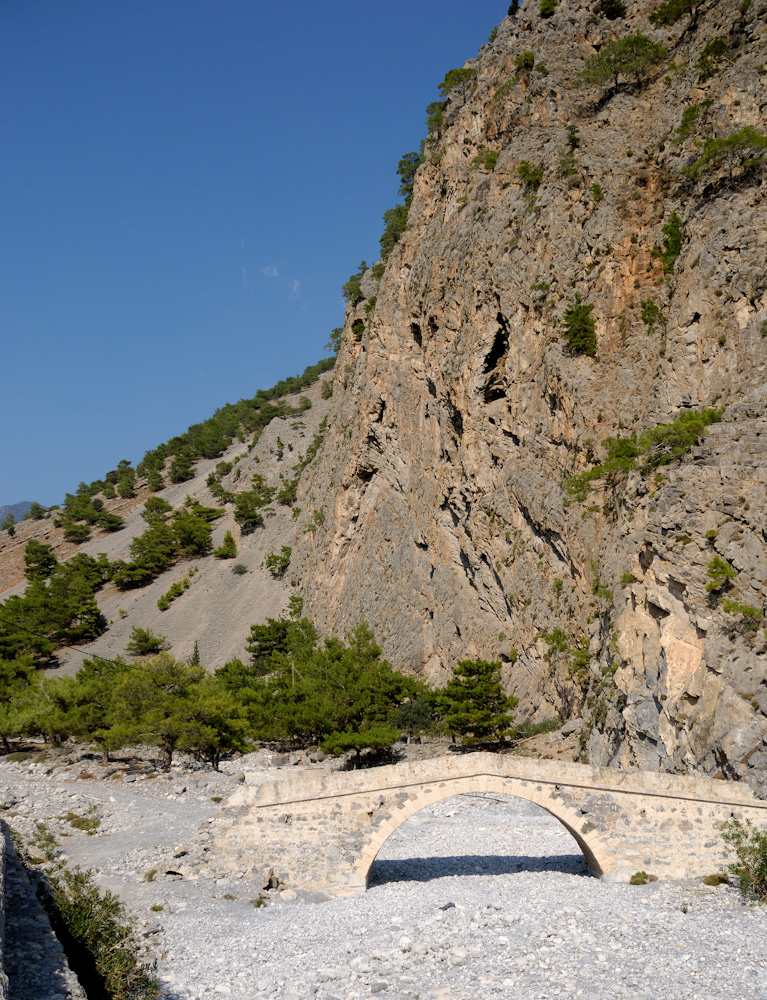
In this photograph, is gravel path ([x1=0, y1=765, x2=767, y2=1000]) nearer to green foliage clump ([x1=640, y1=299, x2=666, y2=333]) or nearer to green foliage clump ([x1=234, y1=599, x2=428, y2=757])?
green foliage clump ([x1=234, y1=599, x2=428, y2=757])

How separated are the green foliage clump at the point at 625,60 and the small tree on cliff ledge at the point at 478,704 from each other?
27.0 metres

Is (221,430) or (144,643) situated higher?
(221,430)

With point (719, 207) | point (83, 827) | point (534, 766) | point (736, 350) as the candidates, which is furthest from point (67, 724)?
point (719, 207)

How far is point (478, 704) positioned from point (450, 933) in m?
14.8

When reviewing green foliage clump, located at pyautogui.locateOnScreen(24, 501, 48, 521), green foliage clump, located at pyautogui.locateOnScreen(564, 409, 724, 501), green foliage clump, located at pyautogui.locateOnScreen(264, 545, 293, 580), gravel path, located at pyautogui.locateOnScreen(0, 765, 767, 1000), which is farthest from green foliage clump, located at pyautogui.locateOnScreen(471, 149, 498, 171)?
green foliage clump, located at pyautogui.locateOnScreen(24, 501, 48, 521)

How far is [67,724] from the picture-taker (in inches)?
1399

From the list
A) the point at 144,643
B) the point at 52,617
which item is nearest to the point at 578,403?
the point at 144,643

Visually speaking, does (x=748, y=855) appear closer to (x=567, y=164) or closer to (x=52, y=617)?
(x=567, y=164)

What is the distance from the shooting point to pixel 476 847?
20719mm

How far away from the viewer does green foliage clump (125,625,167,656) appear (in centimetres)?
5441

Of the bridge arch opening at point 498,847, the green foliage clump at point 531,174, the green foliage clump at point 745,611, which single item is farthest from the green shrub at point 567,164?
the bridge arch opening at point 498,847

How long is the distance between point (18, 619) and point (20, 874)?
47.3m

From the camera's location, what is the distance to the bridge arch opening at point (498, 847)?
1542 cm

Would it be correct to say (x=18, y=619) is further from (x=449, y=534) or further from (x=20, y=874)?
(x=20, y=874)
